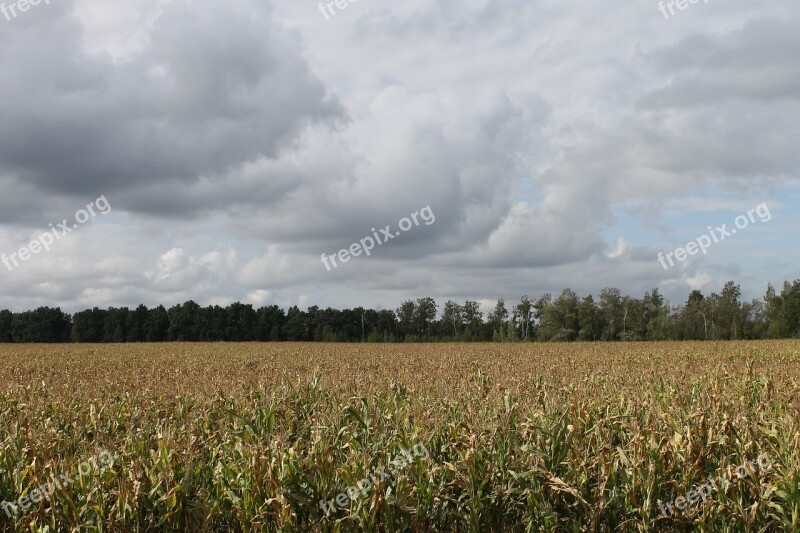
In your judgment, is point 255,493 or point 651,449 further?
point 651,449

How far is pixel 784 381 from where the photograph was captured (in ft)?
58.9

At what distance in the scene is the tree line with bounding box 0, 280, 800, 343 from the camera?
→ 114 meters

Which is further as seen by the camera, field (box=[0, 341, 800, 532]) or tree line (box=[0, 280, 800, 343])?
tree line (box=[0, 280, 800, 343])

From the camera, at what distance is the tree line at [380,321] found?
114 m

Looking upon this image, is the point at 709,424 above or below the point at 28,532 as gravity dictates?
above

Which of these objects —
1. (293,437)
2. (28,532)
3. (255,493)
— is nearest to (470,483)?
(255,493)

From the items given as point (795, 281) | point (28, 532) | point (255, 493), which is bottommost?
point (28, 532)

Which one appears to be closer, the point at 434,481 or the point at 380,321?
the point at 434,481

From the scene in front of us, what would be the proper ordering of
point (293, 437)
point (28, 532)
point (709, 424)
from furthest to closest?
point (293, 437) → point (709, 424) → point (28, 532)

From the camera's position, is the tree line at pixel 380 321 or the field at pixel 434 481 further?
the tree line at pixel 380 321

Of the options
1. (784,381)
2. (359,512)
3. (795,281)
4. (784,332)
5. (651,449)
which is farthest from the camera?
(795,281)

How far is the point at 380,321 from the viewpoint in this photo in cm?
12394

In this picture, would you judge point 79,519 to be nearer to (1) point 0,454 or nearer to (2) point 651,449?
(1) point 0,454

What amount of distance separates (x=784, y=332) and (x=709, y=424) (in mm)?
103264
